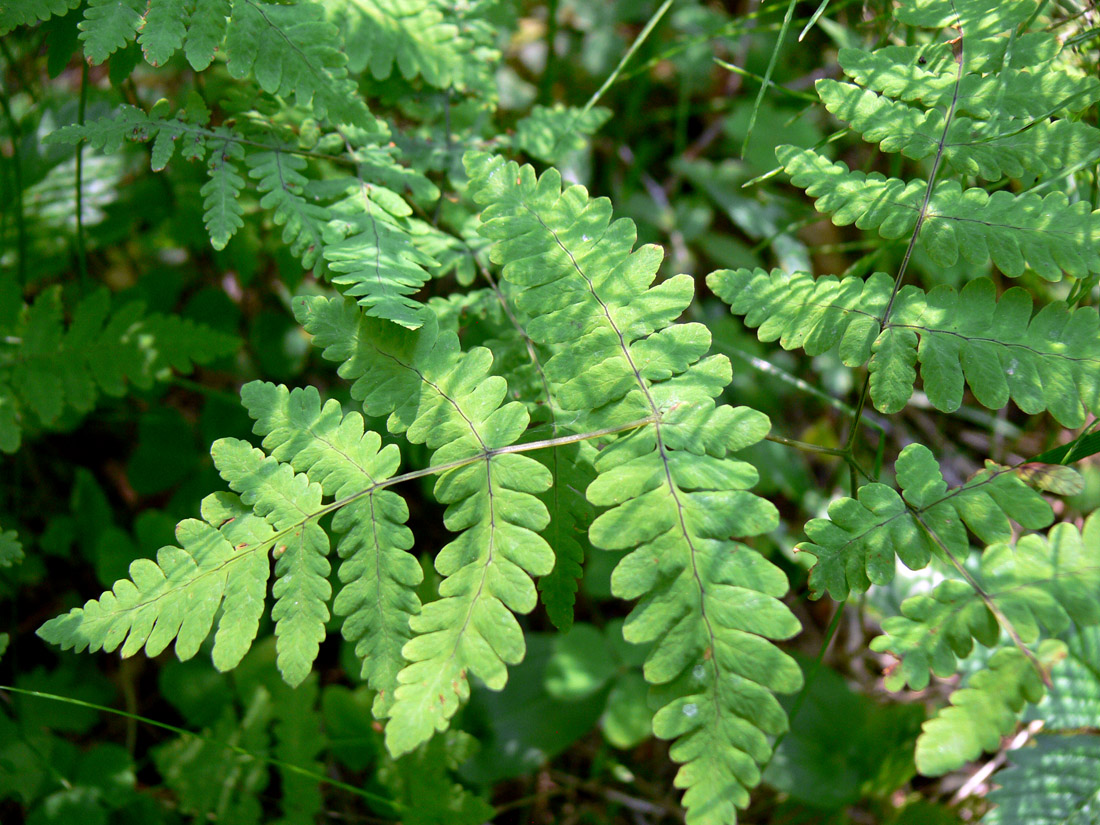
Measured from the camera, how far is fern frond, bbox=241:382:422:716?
58.2 inches

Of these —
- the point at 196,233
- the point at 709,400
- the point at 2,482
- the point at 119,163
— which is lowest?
the point at 2,482

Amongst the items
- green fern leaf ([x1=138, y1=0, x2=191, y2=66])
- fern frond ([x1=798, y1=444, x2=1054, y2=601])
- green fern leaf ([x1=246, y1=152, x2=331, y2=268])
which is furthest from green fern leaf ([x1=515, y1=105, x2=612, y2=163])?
fern frond ([x1=798, y1=444, x2=1054, y2=601])

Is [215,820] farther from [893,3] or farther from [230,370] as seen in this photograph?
[893,3]

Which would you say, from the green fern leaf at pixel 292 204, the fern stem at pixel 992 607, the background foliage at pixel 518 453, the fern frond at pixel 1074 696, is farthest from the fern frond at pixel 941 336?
the green fern leaf at pixel 292 204

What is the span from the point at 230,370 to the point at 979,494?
2540 millimetres

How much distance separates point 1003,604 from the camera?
131 cm

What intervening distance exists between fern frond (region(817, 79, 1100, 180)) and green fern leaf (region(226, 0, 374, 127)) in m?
1.18

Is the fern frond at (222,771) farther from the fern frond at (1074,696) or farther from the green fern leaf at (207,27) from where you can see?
the fern frond at (1074,696)

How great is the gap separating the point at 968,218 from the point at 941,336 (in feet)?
0.93

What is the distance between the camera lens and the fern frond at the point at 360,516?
148 centimetres

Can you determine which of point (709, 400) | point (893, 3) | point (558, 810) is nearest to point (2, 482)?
point (558, 810)

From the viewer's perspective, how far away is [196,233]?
2.62 m

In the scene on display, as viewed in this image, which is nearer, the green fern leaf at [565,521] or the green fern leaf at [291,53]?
the green fern leaf at [565,521]

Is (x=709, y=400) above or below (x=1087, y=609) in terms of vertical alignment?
above
